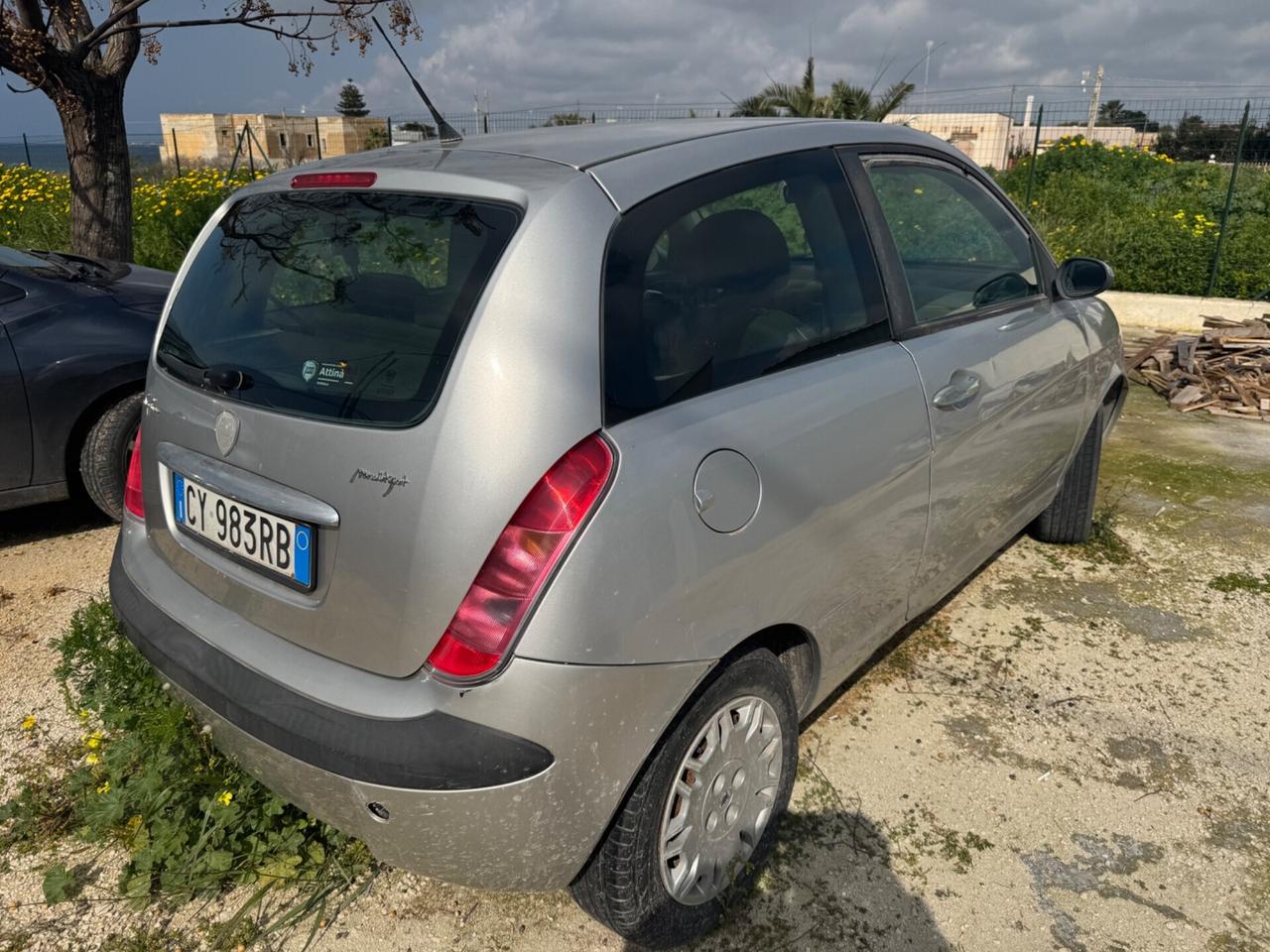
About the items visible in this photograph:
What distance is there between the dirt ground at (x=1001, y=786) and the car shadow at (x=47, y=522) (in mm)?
205

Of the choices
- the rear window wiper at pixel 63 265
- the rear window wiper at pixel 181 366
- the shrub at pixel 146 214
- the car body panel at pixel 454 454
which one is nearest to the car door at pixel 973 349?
the car body panel at pixel 454 454

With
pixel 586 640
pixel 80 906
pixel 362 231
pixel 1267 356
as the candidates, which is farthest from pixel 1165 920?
pixel 1267 356

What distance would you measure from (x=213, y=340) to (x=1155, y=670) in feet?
10.5

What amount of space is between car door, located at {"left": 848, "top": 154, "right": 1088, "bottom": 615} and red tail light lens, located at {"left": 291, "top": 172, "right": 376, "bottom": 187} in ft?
4.22

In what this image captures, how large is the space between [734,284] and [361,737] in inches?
49.7

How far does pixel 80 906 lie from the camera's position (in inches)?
93.5

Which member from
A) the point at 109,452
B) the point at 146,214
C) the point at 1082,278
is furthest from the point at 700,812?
the point at 146,214

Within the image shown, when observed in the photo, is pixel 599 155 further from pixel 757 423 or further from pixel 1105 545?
pixel 1105 545

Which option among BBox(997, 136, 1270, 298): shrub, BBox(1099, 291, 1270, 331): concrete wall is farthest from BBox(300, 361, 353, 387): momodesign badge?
BBox(997, 136, 1270, 298): shrub

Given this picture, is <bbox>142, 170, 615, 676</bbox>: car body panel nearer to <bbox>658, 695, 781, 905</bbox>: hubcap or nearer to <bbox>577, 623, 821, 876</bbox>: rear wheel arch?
<bbox>577, 623, 821, 876</bbox>: rear wheel arch

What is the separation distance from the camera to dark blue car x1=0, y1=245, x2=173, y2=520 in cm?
416

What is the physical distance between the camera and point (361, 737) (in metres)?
1.78

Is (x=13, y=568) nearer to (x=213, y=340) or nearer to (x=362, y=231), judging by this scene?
(x=213, y=340)

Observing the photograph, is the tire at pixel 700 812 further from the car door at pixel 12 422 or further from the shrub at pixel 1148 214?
the shrub at pixel 1148 214
